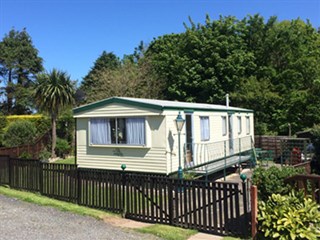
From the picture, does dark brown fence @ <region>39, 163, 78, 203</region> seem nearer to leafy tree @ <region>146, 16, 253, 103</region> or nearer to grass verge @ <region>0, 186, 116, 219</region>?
grass verge @ <region>0, 186, 116, 219</region>

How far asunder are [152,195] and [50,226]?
225cm

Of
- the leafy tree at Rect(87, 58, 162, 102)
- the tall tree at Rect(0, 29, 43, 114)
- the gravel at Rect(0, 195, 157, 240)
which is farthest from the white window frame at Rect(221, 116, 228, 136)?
the tall tree at Rect(0, 29, 43, 114)

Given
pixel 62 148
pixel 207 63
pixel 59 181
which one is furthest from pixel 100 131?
pixel 207 63

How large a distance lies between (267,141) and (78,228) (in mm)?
17877

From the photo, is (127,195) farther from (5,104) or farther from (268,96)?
(5,104)

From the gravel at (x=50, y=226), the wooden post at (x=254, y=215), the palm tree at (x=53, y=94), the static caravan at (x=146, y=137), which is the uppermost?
the palm tree at (x=53, y=94)

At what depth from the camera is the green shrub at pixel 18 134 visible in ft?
67.8

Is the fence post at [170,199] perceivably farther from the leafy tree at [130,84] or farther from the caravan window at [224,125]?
the leafy tree at [130,84]

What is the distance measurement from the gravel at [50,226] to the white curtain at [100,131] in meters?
4.76

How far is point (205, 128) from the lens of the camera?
564 inches

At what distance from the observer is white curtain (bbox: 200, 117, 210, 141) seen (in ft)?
46.2

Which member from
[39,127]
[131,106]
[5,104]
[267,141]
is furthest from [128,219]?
[5,104]

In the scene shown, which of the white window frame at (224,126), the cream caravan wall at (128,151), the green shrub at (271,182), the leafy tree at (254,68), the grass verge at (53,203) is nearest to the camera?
the green shrub at (271,182)

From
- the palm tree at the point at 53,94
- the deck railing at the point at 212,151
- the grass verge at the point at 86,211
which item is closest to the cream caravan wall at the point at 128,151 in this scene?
the deck railing at the point at 212,151
